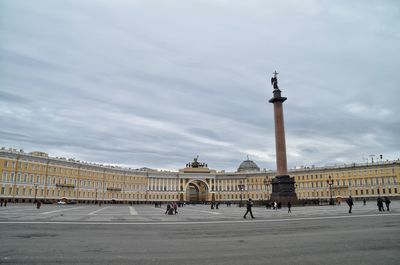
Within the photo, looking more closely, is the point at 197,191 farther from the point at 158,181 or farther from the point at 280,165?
the point at 280,165

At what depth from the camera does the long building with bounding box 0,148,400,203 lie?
260 feet

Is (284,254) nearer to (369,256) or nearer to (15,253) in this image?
(369,256)

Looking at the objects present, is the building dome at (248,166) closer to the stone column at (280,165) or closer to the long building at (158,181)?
the long building at (158,181)

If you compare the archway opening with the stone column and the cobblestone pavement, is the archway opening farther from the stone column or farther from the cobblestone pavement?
the cobblestone pavement

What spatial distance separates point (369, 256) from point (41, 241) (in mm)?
10863

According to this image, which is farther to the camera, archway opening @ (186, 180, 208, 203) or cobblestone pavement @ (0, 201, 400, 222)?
archway opening @ (186, 180, 208, 203)

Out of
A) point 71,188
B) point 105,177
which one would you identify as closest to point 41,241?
point 71,188

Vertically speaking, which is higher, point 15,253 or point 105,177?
point 105,177

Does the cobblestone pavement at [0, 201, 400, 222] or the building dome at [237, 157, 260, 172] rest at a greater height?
the building dome at [237, 157, 260, 172]

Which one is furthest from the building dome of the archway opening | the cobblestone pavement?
the cobblestone pavement

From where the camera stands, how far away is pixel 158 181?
136 metres

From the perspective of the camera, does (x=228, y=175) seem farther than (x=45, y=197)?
Yes

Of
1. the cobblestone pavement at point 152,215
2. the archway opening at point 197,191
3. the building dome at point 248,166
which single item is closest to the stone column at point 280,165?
the cobblestone pavement at point 152,215

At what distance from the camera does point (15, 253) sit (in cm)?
916
